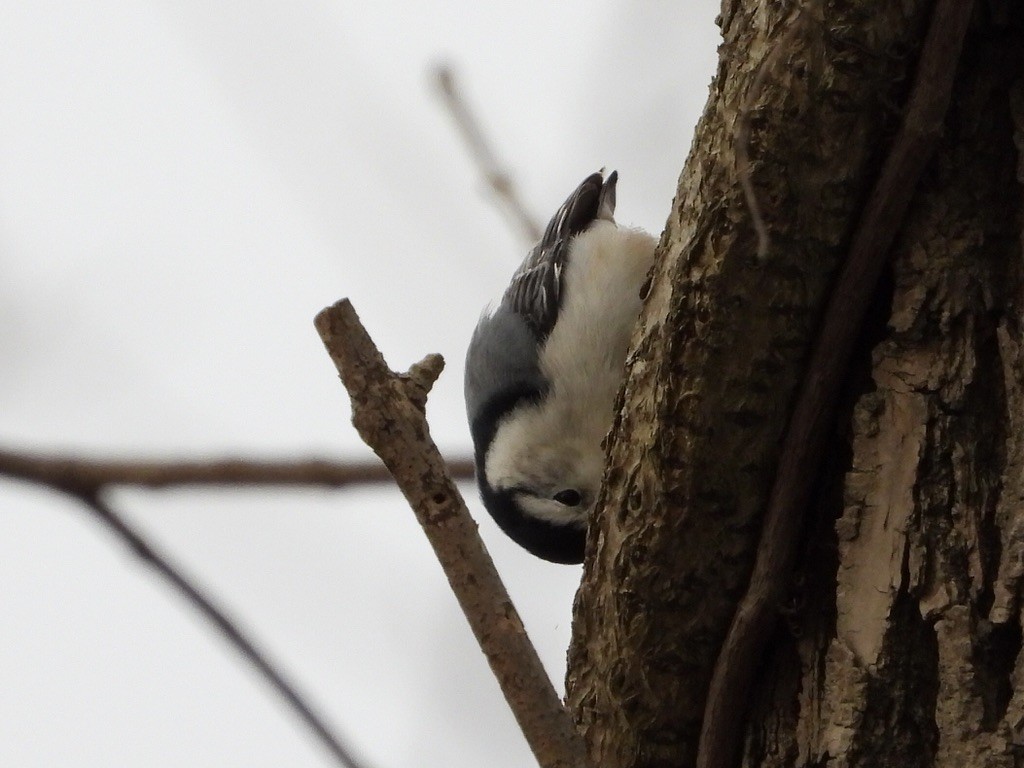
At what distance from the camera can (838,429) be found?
1663mm

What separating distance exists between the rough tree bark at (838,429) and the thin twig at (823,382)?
0.03 meters

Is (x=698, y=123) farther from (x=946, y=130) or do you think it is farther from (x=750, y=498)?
(x=750, y=498)

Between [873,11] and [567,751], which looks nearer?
[567,751]

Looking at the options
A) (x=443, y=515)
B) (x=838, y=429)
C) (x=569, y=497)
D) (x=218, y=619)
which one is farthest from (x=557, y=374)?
(x=218, y=619)

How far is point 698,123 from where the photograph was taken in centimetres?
169

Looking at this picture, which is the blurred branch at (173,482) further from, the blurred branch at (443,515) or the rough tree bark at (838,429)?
the rough tree bark at (838,429)

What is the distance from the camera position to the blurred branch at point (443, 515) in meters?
1.05

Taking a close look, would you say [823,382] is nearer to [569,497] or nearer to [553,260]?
[569,497]

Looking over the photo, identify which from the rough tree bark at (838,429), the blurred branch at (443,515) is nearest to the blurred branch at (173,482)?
the blurred branch at (443,515)

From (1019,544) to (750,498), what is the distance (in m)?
0.35

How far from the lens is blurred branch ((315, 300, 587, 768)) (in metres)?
1.05

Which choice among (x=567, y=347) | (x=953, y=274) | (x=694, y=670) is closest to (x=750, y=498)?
(x=694, y=670)

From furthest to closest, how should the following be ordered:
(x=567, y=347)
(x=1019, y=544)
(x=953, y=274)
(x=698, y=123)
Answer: (x=567, y=347) < (x=698, y=123) < (x=953, y=274) < (x=1019, y=544)

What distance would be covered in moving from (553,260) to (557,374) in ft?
1.29
